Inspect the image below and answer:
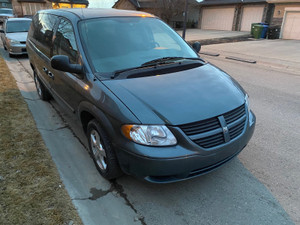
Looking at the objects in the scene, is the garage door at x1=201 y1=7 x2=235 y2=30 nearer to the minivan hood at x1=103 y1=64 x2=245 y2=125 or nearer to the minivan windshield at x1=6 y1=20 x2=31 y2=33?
the minivan windshield at x1=6 y1=20 x2=31 y2=33

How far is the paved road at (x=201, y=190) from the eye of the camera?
2.40 meters

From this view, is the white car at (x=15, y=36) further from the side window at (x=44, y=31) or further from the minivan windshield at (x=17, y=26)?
the side window at (x=44, y=31)

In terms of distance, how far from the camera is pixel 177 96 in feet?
8.11

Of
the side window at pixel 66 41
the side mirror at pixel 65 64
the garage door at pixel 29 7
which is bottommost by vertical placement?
the side mirror at pixel 65 64

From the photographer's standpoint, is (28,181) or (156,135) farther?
(28,181)

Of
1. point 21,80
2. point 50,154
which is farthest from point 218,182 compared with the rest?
point 21,80

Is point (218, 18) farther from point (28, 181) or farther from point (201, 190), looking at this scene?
point (28, 181)

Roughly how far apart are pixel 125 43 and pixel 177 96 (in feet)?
4.01

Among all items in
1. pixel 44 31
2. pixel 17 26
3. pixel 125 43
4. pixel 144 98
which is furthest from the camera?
pixel 17 26

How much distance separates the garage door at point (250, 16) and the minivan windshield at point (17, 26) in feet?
66.1

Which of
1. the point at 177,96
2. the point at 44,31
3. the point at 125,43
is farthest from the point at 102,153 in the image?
the point at 44,31

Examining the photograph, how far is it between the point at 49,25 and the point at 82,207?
314 centimetres

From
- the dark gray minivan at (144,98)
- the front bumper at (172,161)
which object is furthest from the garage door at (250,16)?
the front bumper at (172,161)

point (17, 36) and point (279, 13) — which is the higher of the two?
point (279, 13)
